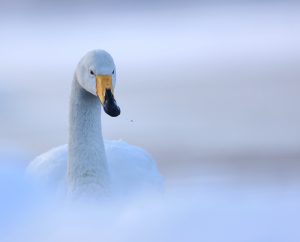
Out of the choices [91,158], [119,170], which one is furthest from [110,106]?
[119,170]

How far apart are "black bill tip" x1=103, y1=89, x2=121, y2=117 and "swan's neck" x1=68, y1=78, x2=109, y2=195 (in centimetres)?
38

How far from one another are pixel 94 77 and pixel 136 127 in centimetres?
151

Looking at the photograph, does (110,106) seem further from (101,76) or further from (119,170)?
(119,170)

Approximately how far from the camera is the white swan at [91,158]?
2760mm

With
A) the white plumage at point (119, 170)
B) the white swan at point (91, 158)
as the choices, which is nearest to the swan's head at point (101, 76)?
the white swan at point (91, 158)

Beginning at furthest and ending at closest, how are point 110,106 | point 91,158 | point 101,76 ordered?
1. point 91,158
2. point 101,76
3. point 110,106

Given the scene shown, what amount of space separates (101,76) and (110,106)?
16 centimetres

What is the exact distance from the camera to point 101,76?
2721mm

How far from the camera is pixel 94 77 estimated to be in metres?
2.77

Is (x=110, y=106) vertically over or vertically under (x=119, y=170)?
under

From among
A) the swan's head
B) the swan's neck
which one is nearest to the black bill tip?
the swan's head

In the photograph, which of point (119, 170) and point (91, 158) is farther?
point (119, 170)

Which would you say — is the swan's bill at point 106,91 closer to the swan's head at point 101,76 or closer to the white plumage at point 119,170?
the swan's head at point 101,76

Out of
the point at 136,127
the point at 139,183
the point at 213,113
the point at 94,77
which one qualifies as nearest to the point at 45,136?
the point at 136,127
